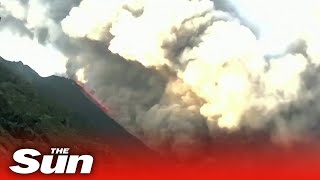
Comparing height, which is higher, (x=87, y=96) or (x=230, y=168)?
(x=87, y=96)

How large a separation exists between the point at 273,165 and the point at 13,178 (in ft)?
34.6

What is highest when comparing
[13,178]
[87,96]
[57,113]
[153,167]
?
[57,113]

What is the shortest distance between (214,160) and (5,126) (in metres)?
15.7

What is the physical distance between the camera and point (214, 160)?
80.7 ft

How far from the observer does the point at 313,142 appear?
26.4m

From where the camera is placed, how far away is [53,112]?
168 ft

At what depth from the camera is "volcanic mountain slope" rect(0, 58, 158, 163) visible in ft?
101

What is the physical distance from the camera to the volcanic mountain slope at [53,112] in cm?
3077

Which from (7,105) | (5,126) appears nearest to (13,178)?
(5,126)

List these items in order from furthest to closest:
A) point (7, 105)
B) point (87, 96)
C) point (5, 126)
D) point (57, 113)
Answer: point (57, 113), point (7, 105), point (87, 96), point (5, 126)

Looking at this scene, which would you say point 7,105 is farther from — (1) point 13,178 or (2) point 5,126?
(1) point 13,178

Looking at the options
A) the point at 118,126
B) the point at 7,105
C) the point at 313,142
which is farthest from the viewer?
the point at 7,105

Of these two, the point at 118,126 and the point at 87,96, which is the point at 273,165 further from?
the point at 87,96

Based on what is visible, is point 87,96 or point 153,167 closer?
point 153,167
